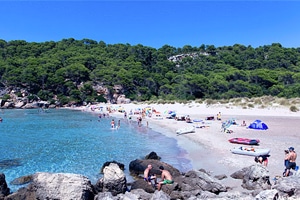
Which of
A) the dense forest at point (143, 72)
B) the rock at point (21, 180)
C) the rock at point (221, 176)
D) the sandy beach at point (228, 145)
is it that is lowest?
the rock at point (21, 180)

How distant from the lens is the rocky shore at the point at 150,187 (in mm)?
7582

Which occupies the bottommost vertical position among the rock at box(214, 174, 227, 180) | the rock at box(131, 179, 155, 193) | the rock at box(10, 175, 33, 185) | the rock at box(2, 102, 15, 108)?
the rock at box(10, 175, 33, 185)

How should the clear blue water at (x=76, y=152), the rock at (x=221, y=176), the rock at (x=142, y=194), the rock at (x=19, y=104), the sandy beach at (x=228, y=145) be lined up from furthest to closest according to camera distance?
1. the rock at (x=19, y=104)
2. the clear blue water at (x=76, y=152)
3. the sandy beach at (x=228, y=145)
4. the rock at (x=221, y=176)
5. the rock at (x=142, y=194)

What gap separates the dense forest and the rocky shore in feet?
141

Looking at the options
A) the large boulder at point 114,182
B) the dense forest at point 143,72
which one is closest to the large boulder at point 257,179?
the large boulder at point 114,182

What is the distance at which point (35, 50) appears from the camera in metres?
81.1

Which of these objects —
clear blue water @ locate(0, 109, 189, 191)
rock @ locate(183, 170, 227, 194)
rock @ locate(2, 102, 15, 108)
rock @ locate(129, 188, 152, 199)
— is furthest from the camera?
rock @ locate(2, 102, 15, 108)

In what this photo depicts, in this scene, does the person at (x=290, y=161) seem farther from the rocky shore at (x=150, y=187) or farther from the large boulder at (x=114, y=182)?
the large boulder at (x=114, y=182)

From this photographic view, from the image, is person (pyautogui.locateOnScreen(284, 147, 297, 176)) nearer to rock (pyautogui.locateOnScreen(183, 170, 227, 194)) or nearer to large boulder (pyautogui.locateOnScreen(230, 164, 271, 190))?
large boulder (pyautogui.locateOnScreen(230, 164, 271, 190))

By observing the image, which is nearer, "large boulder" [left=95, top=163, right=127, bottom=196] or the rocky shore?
the rocky shore

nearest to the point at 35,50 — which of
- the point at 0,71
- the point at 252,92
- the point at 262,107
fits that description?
the point at 0,71

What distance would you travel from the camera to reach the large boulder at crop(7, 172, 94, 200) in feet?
25.6

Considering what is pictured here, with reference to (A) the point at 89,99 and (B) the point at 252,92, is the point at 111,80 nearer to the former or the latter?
(A) the point at 89,99

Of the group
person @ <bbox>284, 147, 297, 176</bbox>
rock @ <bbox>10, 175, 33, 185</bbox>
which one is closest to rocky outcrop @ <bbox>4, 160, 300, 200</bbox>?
person @ <bbox>284, 147, 297, 176</bbox>
